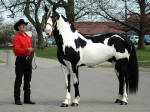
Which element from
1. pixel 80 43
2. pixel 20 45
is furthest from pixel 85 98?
pixel 20 45

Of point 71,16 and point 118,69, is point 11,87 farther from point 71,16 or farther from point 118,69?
point 71,16

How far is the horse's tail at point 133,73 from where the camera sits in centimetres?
919

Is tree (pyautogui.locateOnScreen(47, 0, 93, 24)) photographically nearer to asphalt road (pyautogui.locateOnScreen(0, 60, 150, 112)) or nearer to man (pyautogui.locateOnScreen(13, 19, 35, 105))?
asphalt road (pyautogui.locateOnScreen(0, 60, 150, 112))

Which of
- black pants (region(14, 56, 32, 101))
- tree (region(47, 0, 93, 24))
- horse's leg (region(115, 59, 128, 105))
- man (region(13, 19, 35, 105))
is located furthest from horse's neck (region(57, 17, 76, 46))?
tree (region(47, 0, 93, 24))

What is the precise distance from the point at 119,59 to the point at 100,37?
26.2 inches

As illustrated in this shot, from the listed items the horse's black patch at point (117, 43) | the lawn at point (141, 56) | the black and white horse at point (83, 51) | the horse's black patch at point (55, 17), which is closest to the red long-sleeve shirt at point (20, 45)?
the black and white horse at point (83, 51)

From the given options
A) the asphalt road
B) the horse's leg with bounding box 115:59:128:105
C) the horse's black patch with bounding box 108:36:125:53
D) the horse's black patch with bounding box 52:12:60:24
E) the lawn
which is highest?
the horse's black patch with bounding box 52:12:60:24

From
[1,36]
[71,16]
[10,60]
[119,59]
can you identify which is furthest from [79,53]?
[1,36]

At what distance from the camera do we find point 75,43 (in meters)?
8.65

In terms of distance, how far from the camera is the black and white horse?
855 cm

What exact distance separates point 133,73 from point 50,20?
239 centimetres

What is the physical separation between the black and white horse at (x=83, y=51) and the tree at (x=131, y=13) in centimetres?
2999

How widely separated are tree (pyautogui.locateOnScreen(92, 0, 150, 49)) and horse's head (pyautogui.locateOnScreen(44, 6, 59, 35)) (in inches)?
1200

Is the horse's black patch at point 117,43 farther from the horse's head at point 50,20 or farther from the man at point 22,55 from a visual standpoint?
the man at point 22,55
